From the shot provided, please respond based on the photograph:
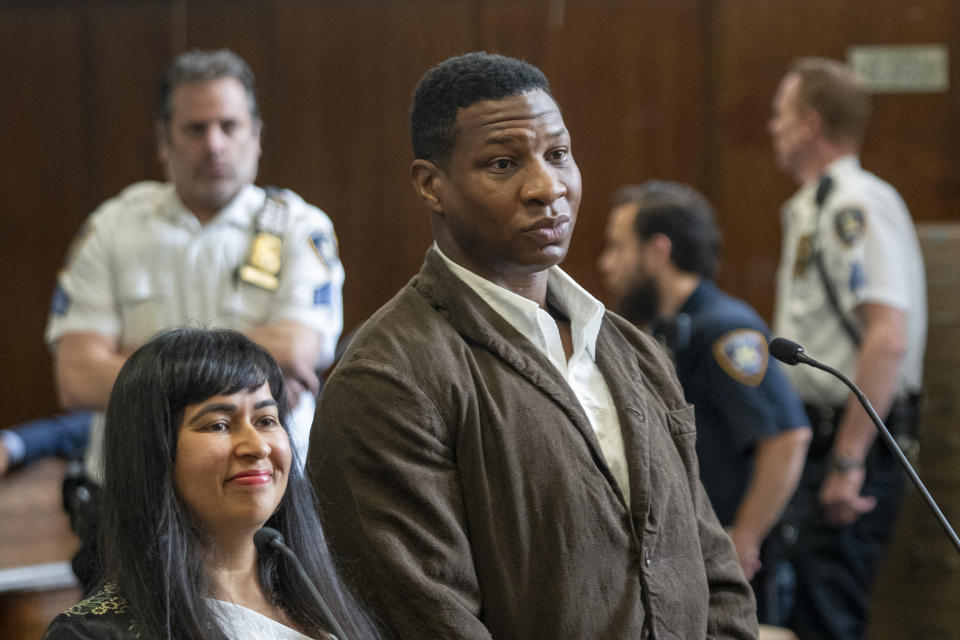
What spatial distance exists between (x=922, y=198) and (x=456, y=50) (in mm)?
1676

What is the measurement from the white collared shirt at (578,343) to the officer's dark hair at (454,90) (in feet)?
0.46

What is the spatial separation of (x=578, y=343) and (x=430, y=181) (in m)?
0.29

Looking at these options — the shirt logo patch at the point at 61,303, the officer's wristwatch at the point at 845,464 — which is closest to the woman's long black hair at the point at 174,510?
the shirt logo patch at the point at 61,303

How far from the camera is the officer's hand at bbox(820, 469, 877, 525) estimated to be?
306cm

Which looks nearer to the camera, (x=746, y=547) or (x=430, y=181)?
(x=430, y=181)

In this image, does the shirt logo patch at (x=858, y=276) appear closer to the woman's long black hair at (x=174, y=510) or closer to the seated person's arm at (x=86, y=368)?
the seated person's arm at (x=86, y=368)

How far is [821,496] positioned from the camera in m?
3.11

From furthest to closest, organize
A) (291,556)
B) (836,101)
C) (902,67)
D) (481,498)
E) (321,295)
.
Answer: (902,67) < (836,101) < (321,295) < (481,498) < (291,556)

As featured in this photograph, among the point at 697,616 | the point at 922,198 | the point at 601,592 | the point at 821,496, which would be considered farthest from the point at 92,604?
the point at 922,198

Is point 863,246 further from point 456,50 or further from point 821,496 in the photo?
point 456,50

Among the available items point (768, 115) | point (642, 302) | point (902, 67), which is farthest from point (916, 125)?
point (642, 302)

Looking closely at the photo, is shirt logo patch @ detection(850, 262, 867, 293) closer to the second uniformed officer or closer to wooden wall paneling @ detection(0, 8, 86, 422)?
the second uniformed officer

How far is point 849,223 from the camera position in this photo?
3170mm

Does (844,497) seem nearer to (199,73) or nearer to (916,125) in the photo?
(916,125)
